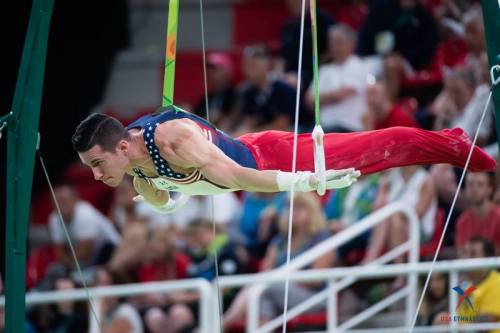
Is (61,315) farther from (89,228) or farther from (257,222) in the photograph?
(257,222)

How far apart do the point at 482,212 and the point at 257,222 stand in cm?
238

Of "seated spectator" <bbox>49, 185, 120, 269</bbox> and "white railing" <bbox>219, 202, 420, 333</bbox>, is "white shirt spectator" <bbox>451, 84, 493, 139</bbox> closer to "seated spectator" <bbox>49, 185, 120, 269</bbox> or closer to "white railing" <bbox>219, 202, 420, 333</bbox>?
"white railing" <bbox>219, 202, 420, 333</bbox>

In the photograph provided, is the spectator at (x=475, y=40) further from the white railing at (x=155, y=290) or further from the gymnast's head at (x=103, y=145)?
the gymnast's head at (x=103, y=145)

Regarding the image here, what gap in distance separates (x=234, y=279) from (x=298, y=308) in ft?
2.25

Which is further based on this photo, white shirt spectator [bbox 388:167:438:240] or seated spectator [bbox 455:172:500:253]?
white shirt spectator [bbox 388:167:438:240]

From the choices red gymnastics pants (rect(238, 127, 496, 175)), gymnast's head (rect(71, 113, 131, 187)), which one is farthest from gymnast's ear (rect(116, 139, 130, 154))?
red gymnastics pants (rect(238, 127, 496, 175))

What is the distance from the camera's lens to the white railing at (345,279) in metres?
7.55

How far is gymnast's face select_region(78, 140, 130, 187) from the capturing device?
17.3 ft

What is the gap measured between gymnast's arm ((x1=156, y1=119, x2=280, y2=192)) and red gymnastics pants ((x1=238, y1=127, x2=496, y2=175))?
1.53ft

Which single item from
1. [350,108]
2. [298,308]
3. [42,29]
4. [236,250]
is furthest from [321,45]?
[42,29]

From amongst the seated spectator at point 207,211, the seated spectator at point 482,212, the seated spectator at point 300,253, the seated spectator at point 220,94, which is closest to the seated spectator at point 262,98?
the seated spectator at point 220,94

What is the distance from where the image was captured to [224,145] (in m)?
5.38

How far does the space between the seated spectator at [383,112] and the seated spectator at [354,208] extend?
44cm

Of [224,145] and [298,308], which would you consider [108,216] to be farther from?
[224,145]
